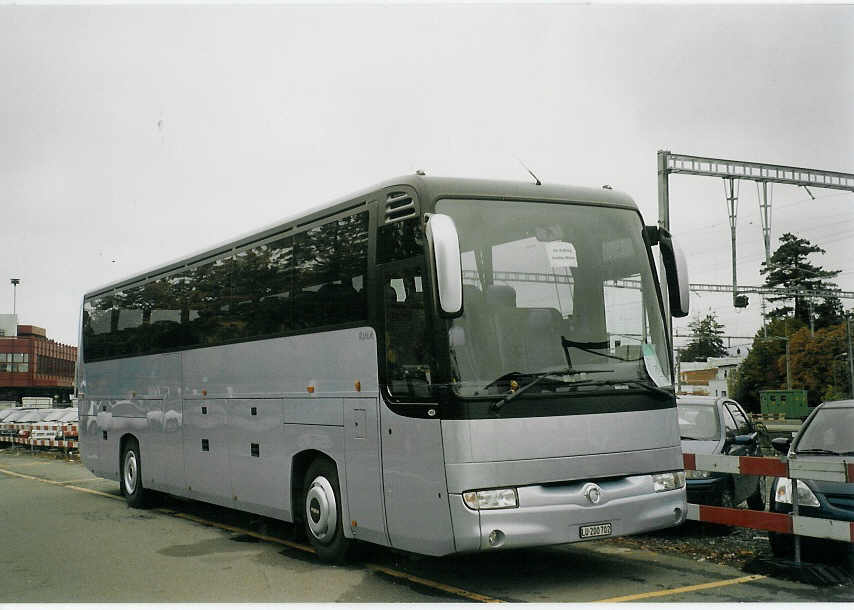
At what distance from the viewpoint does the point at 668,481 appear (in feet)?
28.1

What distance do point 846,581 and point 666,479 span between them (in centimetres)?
172

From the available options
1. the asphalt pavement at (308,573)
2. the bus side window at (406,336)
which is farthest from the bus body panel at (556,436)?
the asphalt pavement at (308,573)

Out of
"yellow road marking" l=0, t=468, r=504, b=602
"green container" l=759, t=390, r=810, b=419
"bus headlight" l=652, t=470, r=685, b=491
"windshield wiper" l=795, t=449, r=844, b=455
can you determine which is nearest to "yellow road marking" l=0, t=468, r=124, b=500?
"yellow road marking" l=0, t=468, r=504, b=602

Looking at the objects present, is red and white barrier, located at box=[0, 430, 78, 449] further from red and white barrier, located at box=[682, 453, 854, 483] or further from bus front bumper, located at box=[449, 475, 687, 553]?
bus front bumper, located at box=[449, 475, 687, 553]

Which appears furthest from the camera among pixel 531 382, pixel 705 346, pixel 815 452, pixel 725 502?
pixel 705 346

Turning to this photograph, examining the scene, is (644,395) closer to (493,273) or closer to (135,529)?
(493,273)

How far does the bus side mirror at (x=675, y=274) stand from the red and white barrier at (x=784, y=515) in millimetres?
1563

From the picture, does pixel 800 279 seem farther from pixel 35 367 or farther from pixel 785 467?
pixel 785 467

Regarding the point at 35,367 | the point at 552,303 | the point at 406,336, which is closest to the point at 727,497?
the point at 552,303

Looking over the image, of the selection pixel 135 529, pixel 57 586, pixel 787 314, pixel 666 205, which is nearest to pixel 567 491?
pixel 57 586

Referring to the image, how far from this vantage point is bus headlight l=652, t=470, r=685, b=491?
27.7 feet

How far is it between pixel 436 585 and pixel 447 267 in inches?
117

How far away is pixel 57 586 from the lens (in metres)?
8.75

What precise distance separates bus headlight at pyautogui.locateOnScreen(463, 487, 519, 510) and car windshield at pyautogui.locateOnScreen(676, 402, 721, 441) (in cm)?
555
